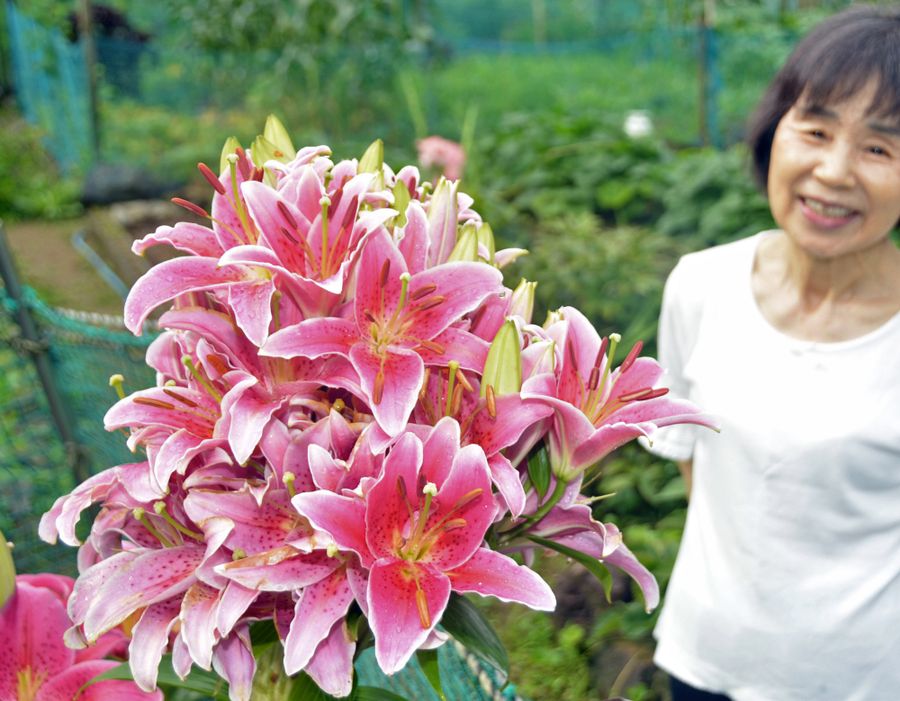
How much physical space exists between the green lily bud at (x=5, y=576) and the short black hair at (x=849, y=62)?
116 cm

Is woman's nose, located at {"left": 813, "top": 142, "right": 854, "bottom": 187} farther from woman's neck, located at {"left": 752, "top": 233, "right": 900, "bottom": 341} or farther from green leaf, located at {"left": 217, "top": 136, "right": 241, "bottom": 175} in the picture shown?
green leaf, located at {"left": 217, "top": 136, "right": 241, "bottom": 175}

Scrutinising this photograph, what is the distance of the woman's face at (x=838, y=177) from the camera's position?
4.22 feet

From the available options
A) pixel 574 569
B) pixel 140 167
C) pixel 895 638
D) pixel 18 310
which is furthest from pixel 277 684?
pixel 140 167

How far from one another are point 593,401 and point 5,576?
47 centimetres

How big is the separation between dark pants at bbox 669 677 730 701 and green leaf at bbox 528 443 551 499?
1.04 m

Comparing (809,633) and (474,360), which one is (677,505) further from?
(474,360)

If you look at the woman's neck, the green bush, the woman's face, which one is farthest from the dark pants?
the green bush

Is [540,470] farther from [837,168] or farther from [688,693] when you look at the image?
[688,693]

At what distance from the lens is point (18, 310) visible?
68.2 inches

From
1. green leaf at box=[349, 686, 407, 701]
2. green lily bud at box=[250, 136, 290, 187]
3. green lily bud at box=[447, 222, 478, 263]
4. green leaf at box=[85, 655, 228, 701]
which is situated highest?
green lily bud at box=[250, 136, 290, 187]

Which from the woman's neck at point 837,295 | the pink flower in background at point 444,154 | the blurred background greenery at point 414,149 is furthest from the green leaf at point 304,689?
the pink flower in background at point 444,154

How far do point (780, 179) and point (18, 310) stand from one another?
132 centimetres

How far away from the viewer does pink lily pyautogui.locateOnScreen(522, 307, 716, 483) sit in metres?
0.65

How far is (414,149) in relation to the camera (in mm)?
6152
